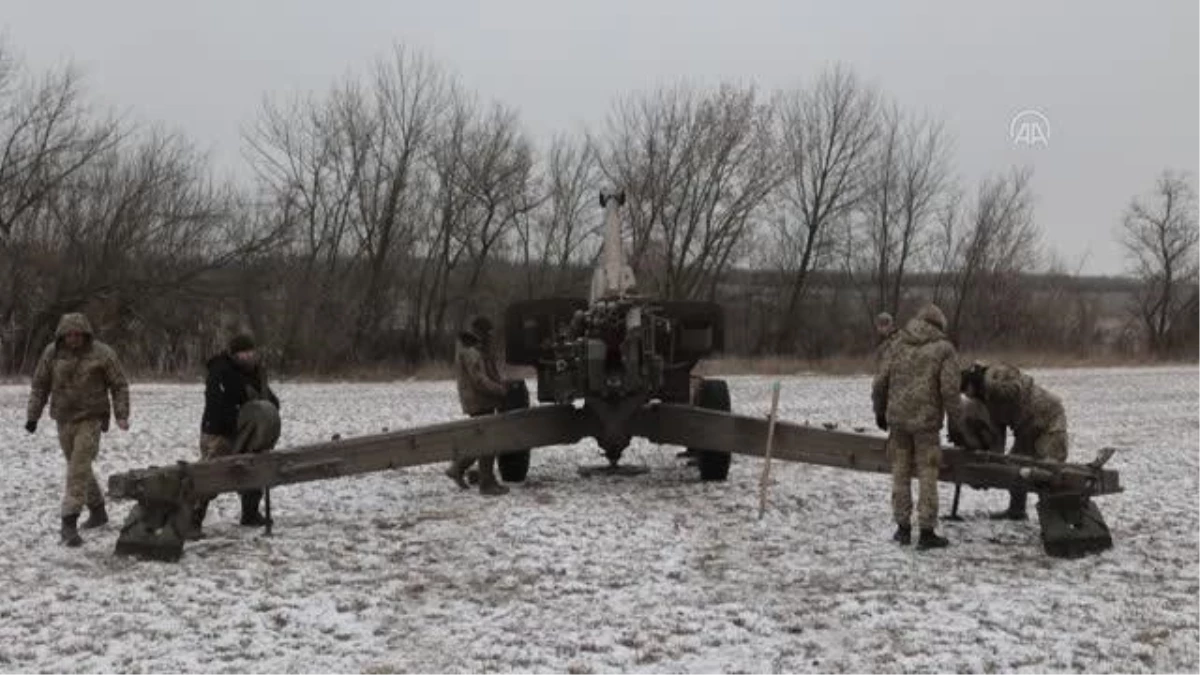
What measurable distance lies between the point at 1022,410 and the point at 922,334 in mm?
1161

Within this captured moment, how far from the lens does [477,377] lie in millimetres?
10852

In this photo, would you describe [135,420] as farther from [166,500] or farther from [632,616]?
[632,616]

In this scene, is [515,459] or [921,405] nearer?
[921,405]

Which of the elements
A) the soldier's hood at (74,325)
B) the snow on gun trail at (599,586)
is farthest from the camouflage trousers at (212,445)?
the soldier's hood at (74,325)

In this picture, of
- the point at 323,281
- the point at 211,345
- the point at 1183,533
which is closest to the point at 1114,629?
the point at 1183,533

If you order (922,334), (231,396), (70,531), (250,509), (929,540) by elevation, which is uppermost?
(922,334)

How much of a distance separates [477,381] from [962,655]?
5898mm

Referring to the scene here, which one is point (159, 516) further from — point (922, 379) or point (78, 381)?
point (922, 379)

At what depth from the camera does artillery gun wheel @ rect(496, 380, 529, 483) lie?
1130 cm

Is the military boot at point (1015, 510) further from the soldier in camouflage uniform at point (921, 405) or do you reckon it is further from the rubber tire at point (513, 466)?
the rubber tire at point (513, 466)

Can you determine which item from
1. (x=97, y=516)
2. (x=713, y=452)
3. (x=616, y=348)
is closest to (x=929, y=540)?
(x=713, y=452)

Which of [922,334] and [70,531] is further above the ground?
[922,334]

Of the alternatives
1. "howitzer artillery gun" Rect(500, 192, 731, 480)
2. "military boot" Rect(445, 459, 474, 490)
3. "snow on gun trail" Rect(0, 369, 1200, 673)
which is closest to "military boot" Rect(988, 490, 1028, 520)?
"snow on gun trail" Rect(0, 369, 1200, 673)

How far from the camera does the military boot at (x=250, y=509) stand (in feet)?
29.0
